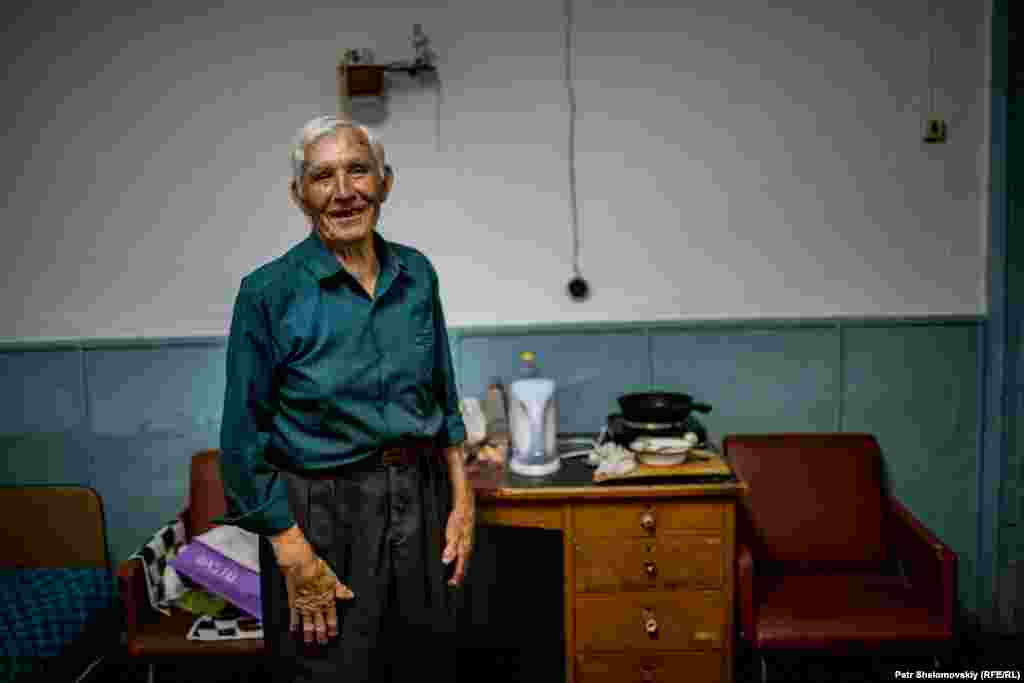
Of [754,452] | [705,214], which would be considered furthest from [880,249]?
[754,452]

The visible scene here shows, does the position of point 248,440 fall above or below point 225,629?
above

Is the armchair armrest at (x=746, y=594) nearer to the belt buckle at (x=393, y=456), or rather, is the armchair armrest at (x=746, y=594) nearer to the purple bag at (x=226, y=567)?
the belt buckle at (x=393, y=456)

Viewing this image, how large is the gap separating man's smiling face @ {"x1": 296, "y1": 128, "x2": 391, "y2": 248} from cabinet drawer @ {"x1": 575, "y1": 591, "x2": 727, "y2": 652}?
1.20 metres

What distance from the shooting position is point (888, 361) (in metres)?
2.77

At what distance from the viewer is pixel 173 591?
237 centimetres

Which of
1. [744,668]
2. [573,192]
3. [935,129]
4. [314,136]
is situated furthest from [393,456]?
[935,129]

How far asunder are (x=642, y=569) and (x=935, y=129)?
174 centimetres

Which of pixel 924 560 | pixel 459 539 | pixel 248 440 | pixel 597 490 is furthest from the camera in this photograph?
pixel 924 560

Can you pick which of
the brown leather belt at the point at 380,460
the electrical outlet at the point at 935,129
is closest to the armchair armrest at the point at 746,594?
the brown leather belt at the point at 380,460

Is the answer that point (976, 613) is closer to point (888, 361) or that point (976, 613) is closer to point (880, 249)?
point (888, 361)

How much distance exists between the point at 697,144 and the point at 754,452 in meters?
1.03

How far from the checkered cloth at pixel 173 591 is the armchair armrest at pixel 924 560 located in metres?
1.86

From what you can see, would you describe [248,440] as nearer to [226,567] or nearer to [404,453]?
[404,453]

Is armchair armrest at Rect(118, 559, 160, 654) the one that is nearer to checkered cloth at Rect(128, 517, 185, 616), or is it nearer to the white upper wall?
checkered cloth at Rect(128, 517, 185, 616)
